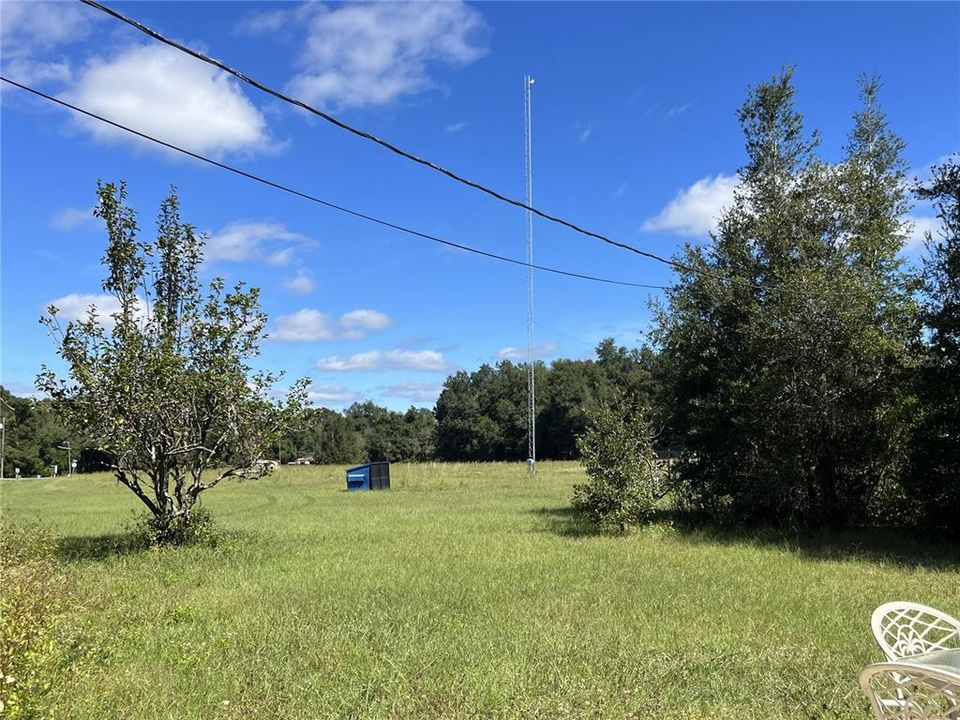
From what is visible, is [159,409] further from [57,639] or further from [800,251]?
[800,251]

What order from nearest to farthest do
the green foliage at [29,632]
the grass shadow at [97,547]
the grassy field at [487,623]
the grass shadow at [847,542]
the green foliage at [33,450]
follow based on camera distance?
the green foliage at [29,632] → the grassy field at [487,623] → the grass shadow at [847,542] → the grass shadow at [97,547] → the green foliage at [33,450]

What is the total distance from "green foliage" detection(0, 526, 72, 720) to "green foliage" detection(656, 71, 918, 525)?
1018cm

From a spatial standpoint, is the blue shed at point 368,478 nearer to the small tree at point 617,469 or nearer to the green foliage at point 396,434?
the small tree at point 617,469

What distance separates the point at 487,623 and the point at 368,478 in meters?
24.1

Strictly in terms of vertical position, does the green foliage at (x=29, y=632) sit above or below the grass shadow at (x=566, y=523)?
above

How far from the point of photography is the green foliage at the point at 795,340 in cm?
1277

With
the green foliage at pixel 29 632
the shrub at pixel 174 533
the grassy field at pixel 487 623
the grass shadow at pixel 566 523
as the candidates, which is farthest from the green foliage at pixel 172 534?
the grass shadow at pixel 566 523

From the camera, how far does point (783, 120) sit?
15219 millimetres

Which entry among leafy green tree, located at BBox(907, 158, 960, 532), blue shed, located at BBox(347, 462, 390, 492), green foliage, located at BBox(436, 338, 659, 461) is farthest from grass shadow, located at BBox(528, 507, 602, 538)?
green foliage, located at BBox(436, 338, 659, 461)

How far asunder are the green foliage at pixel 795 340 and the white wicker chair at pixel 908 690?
992 cm

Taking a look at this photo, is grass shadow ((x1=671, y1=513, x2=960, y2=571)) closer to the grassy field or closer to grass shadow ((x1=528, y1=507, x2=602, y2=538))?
the grassy field

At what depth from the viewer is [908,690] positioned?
2.57 metres

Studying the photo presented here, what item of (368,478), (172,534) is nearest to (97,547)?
(172,534)

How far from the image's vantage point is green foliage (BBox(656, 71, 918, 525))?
1277 cm
